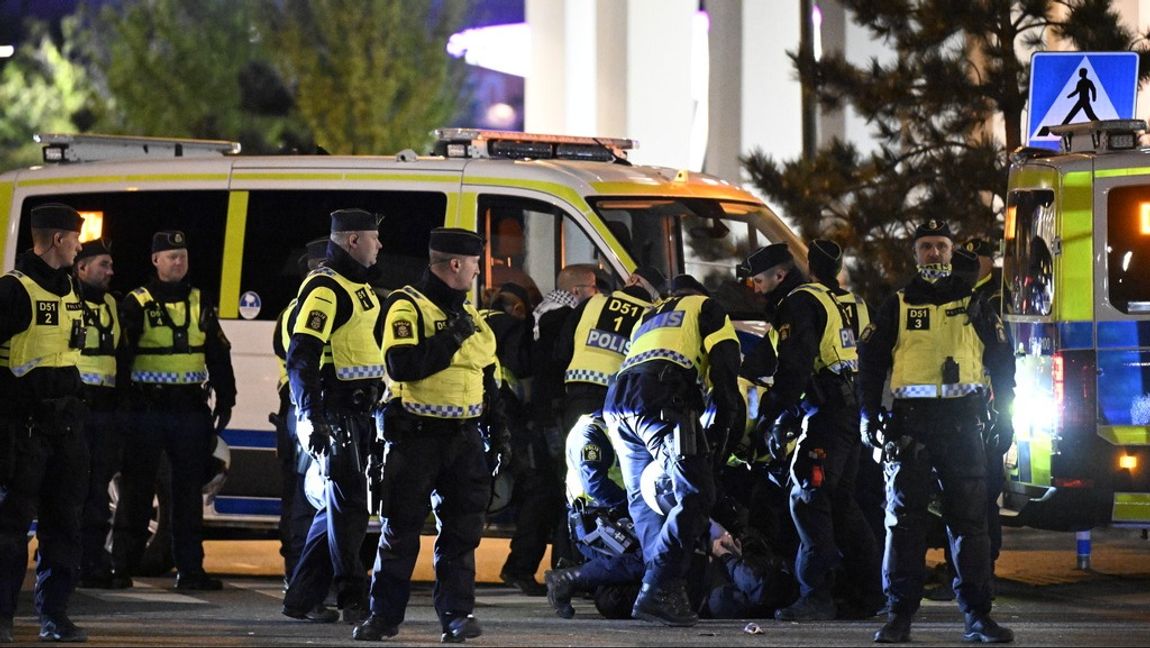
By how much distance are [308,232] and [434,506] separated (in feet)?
10.9

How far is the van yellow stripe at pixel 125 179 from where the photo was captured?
39.5 ft

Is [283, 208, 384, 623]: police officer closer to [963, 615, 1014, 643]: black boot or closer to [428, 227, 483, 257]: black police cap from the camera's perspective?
[428, 227, 483, 257]: black police cap

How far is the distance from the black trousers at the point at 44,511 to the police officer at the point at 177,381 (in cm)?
208

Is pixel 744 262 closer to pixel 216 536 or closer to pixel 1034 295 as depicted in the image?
pixel 1034 295

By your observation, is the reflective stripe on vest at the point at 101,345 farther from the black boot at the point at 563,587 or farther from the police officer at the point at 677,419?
the police officer at the point at 677,419

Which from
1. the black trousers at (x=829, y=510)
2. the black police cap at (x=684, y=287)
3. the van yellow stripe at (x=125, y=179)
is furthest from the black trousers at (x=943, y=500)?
the van yellow stripe at (x=125, y=179)

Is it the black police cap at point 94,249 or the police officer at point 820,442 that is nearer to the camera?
the police officer at point 820,442

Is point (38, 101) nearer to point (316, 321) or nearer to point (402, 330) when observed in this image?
point (316, 321)

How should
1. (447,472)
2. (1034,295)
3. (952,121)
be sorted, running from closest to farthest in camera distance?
1. (447,472)
2. (1034,295)
3. (952,121)

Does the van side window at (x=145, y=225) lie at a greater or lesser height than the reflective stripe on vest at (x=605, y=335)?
greater

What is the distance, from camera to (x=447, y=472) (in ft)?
28.9

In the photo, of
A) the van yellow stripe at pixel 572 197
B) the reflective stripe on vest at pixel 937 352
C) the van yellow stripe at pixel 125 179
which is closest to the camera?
the reflective stripe on vest at pixel 937 352

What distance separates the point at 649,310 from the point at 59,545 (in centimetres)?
294

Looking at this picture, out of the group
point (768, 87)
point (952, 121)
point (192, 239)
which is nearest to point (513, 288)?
point (192, 239)
